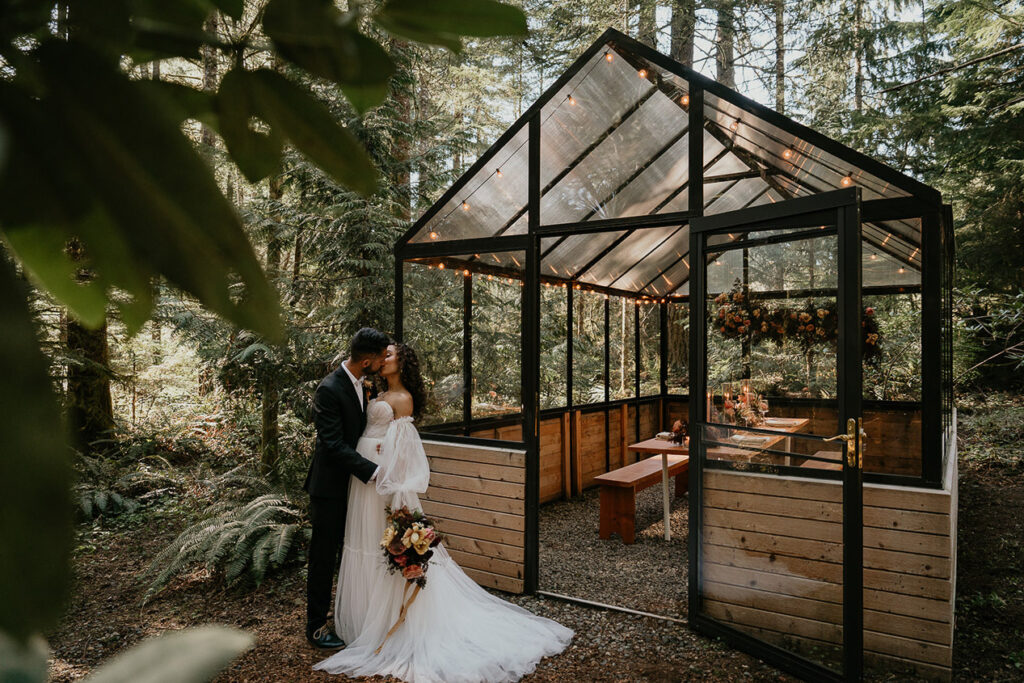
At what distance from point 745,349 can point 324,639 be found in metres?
2.85

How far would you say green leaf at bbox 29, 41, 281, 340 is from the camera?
0.15 metres

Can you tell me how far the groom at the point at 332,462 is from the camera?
3453mm

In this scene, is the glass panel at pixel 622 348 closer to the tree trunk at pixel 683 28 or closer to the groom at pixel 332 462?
the tree trunk at pixel 683 28

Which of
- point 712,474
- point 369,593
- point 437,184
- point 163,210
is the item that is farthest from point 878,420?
point 437,184

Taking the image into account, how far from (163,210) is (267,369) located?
5.85 meters

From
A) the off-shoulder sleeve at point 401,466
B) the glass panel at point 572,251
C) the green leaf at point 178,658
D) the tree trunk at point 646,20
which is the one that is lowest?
the off-shoulder sleeve at point 401,466

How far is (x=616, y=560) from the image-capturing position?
4906 mm

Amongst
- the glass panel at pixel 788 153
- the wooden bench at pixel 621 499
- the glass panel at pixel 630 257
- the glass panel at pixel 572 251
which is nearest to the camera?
the glass panel at pixel 788 153

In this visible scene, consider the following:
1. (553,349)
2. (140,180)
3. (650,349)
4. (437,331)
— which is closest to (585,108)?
(437,331)

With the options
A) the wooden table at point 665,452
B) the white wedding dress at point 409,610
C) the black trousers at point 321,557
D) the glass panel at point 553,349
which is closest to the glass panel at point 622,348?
the glass panel at point 553,349

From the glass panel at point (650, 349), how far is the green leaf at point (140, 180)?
27.5ft

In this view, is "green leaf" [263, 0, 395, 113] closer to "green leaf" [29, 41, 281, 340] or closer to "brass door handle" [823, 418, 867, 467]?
"green leaf" [29, 41, 281, 340]

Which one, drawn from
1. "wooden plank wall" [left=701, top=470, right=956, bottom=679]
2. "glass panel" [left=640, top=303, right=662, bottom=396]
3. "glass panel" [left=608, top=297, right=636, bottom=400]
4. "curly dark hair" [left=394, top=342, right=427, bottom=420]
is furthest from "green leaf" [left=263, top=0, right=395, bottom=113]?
"glass panel" [left=640, top=303, right=662, bottom=396]

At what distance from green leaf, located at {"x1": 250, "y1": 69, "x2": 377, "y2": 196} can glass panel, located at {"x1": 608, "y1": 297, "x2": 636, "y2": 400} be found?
784 cm
